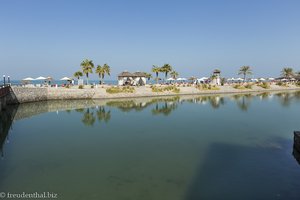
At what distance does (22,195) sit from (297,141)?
1777 cm

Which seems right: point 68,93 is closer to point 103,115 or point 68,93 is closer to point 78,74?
point 78,74

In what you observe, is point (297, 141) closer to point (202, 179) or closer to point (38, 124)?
point (202, 179)

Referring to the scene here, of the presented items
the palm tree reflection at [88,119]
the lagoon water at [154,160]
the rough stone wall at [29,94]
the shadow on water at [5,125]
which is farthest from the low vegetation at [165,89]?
the shadow on water at [5,125]

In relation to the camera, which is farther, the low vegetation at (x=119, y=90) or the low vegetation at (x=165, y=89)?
the low vegetation at (x=165, y=89)

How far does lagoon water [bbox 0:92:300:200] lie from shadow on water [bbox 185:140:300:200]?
0.05 metres

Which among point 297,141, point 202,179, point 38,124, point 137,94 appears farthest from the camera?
point 137,94

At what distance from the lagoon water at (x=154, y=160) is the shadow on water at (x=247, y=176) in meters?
0.05

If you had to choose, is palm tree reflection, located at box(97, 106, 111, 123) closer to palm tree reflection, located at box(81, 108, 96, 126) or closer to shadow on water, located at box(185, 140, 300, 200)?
palm tree reflection, located at box(81, 108, 96, 126)

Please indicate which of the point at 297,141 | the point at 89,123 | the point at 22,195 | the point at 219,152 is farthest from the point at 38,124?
the point at 297,141

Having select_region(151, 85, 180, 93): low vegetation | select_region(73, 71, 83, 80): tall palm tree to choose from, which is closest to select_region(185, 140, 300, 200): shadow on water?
select_region(151, 85, 180, 93): low vegetation

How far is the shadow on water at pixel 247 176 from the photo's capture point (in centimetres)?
1209

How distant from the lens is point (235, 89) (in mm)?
84375

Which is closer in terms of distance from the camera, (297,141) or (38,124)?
(297,141)

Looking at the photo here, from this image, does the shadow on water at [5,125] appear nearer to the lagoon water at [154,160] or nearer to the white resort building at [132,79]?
the lagoon water at [154,160]
